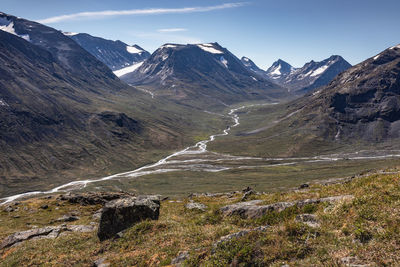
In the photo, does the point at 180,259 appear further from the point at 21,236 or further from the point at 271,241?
the point at 21,236

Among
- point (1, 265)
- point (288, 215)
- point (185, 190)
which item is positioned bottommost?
point (185, 190)

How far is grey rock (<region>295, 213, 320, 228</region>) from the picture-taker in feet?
49.7

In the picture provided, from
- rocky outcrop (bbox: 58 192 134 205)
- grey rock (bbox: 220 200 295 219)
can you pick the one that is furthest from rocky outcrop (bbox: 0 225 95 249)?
rocky outcrop (bbox: 58 192 134 205)

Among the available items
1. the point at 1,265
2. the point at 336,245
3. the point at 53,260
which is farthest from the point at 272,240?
the point at 1,265

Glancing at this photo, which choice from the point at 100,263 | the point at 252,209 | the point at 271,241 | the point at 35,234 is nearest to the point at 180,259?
the point at 271,241

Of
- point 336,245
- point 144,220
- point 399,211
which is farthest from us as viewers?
point 144,220

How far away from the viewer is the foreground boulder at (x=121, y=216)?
2336 cm

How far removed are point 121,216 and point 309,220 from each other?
49.4 ft

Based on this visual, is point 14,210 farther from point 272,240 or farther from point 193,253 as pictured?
point 272,240

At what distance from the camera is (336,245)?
12.6m

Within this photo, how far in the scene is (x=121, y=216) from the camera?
930 inches

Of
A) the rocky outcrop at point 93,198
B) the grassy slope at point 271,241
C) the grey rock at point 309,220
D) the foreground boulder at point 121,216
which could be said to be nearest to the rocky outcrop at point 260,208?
the grassy slope at point 271,241

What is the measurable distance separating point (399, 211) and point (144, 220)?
17724 millimetres

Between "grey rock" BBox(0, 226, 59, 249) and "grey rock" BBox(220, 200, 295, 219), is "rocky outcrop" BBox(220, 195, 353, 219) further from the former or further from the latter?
"grey rock" BBox(0, 226, 59, 249)
